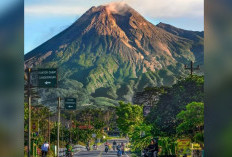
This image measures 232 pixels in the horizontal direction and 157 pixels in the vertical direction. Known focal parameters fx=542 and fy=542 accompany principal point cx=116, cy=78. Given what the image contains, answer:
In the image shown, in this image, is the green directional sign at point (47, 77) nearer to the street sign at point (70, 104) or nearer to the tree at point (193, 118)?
the tree at point (193, 118)

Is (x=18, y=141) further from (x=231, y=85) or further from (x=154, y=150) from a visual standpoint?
(x=154, y=150)

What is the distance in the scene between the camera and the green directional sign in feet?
94.3

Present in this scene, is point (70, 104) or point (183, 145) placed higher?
point (70, 104)

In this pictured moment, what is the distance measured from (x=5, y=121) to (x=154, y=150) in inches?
1043

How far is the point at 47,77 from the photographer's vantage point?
29.5 meters

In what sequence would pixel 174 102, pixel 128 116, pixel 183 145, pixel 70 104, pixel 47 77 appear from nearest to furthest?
1. pixel 47 77
2. pixel 183 145
3. pixel 174 102
4. pixel 70 104
5. pixel 128 116

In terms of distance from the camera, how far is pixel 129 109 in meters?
128

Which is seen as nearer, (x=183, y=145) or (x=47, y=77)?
(x=47, y=77)

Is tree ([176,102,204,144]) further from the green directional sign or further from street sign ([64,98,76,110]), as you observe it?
street sign ([64,98,76,110])

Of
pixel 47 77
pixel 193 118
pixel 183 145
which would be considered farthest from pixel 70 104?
pixel 47 77

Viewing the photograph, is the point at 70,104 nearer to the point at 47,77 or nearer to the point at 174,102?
the point at 174,102

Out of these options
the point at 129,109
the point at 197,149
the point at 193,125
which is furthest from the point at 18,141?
the point at 129,109

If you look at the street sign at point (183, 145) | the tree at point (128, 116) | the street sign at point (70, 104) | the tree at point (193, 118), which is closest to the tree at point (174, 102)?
the street sign at point (183, 145)

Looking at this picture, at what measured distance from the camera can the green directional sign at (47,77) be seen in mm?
28750
